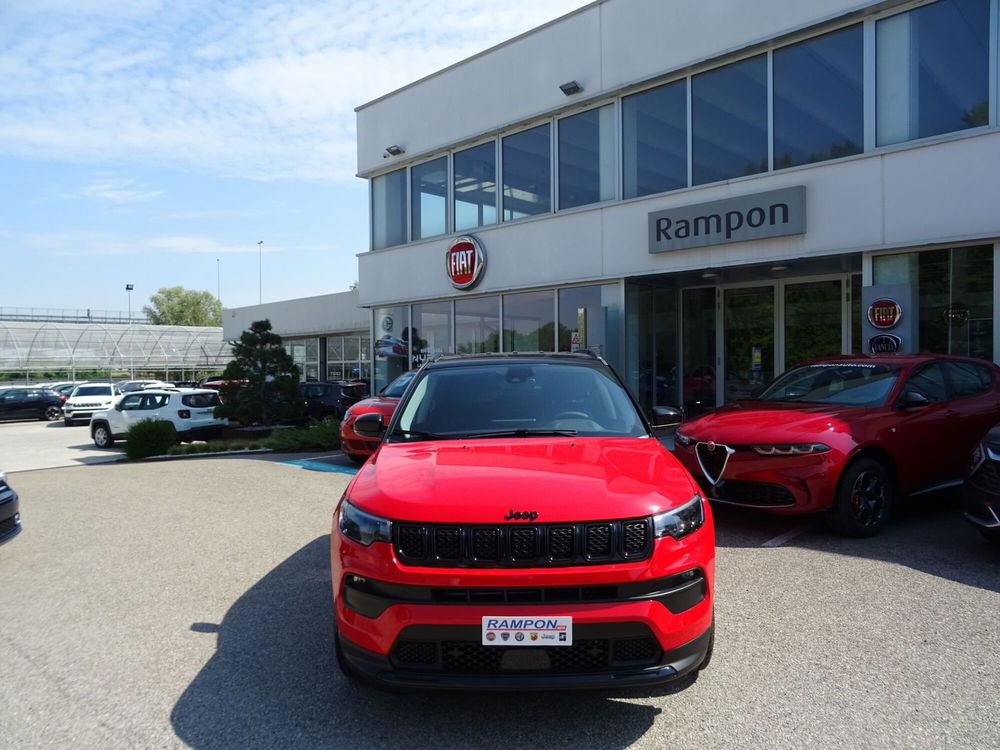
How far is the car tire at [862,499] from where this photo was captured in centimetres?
595

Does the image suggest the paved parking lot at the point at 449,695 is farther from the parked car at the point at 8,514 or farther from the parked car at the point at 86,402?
the parked car at the point at 86,402

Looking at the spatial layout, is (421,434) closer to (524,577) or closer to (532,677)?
(524,577)

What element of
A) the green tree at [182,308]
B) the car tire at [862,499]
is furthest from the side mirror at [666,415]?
the green tree at [182,308]

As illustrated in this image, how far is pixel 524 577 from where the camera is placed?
2814 millimetres

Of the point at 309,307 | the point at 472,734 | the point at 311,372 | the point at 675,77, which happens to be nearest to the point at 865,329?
the point at 675,77

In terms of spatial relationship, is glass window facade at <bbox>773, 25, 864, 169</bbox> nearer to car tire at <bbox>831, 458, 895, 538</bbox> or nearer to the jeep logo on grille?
car tire at <bbox>831, 458, 895, 538</bbox>

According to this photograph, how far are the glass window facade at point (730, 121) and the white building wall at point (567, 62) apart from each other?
418mm

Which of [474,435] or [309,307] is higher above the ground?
[309,307]

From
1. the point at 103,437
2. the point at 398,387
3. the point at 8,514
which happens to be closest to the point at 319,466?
the point at 398,387

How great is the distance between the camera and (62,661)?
3.86 meters

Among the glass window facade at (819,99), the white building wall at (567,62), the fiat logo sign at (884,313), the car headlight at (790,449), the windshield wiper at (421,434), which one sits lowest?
the car headlight at (790,449)

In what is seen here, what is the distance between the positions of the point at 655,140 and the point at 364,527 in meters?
11.8

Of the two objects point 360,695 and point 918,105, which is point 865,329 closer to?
point 918,105

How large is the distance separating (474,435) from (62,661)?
252 centimetres
